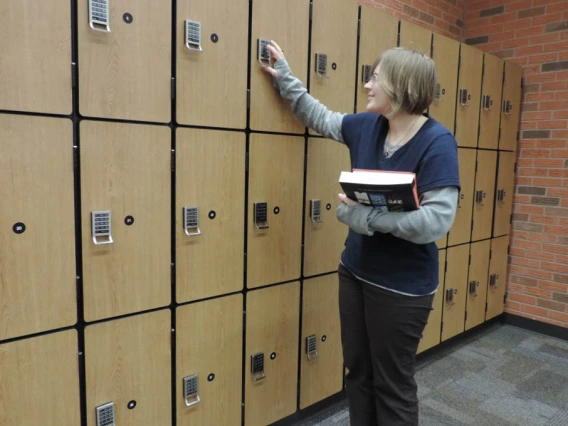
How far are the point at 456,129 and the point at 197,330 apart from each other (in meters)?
2.13

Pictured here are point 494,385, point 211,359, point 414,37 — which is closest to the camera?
point 211,359

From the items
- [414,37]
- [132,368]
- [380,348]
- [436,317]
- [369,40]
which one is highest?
[414,37]

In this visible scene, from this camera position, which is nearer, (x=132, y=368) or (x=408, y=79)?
(x=408, y=79)

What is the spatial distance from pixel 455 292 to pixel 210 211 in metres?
2.09

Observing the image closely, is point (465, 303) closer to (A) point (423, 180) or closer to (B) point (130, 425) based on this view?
(A) point (423, 180)

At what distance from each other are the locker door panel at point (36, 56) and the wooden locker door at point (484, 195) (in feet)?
8.91

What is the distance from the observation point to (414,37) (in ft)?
8.18

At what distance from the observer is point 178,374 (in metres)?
1.67

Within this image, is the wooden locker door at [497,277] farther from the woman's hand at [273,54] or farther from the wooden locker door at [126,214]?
the wooden locker door at [126,214]

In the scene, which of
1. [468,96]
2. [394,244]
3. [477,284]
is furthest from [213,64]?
[477,284]

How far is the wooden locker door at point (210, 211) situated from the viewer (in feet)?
5.28

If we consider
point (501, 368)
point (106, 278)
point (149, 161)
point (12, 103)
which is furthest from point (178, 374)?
point (501, 368)

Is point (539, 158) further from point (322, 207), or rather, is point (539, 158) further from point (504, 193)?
point (322, 207)

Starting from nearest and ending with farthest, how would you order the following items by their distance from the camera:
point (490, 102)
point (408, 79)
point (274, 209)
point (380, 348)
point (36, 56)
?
point (36, 56) < point (408, 79) < point (380, 348) < point (274, 209) < point (490, 102)
